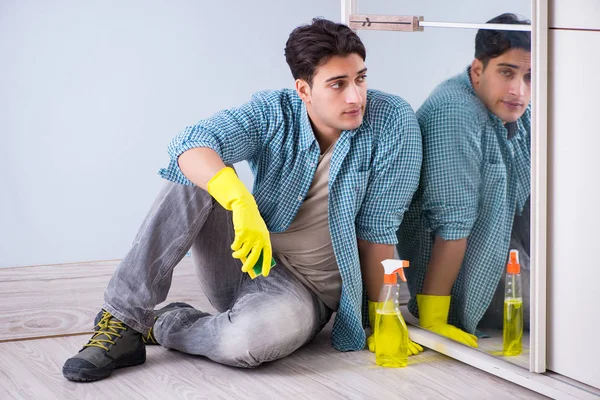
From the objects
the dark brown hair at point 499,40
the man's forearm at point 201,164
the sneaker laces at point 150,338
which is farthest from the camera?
the sneaker laces at point 150,338

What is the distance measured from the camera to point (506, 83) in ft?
5.24

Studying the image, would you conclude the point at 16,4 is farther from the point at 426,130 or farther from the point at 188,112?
the point at 426,130

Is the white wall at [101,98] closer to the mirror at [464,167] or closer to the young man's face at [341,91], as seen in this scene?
the mirror at [464,167]

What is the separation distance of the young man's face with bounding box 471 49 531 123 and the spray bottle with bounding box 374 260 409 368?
399 millimetres

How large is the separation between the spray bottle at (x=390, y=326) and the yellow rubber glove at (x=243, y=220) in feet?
0.97

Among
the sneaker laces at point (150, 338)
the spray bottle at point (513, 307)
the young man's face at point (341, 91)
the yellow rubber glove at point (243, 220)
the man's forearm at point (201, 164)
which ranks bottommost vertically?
the sneaker laces at point (150, 338)

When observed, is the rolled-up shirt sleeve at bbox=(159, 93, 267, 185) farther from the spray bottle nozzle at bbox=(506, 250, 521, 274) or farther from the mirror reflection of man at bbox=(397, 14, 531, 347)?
the spray bottle nozzle at bbox=(506, 250, 521, 274)

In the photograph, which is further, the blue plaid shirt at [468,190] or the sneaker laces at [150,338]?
the sneaker laces at [150,338]

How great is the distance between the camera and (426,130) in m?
1.84

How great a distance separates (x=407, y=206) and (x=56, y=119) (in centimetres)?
169

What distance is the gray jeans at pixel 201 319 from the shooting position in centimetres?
173

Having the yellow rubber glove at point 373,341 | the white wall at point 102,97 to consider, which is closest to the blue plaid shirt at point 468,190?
the yellow rubber glove at point 373,341
